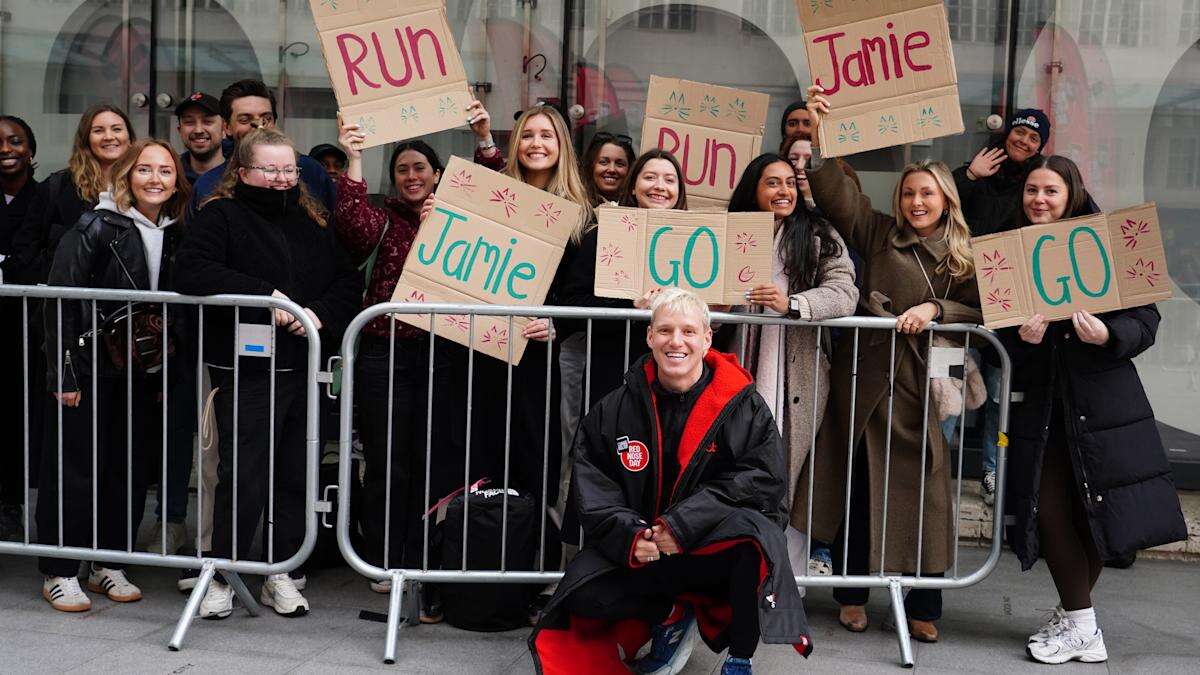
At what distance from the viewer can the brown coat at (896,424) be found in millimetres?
5605

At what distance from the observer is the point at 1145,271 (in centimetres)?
523

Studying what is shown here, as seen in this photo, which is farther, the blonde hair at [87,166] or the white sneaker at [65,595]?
the blonde hair at [87,166]

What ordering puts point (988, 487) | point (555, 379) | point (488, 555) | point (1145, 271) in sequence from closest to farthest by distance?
1. point (1145, 271)
2. point (488, 555)
3. point (555, 379)
4. point (988, 487)

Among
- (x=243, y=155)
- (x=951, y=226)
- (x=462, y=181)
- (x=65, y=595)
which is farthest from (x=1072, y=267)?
(x=65, y=595)

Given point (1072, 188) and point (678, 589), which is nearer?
point (678, 589)

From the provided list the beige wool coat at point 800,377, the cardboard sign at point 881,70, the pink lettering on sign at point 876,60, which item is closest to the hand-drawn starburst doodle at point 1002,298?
the beige wool coat at point 800,377

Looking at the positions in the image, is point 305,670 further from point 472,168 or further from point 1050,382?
point 1050,382

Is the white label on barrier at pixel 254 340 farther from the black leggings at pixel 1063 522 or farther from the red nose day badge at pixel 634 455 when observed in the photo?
the black leggings at pixel 1063 522

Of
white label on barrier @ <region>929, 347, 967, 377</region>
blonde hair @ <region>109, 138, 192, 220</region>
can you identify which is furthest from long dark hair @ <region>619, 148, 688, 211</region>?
blonde hair @ <region>109, 138, 192, 220</region>

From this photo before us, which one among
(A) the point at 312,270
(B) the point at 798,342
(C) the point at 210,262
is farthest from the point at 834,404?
(C) the point at 210,262

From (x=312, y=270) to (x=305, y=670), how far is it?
1646 mm

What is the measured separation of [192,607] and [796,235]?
281 centimetres

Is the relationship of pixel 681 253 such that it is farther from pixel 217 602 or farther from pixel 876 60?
pixel 217 602

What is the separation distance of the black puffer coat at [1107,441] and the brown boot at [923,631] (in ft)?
1.60
